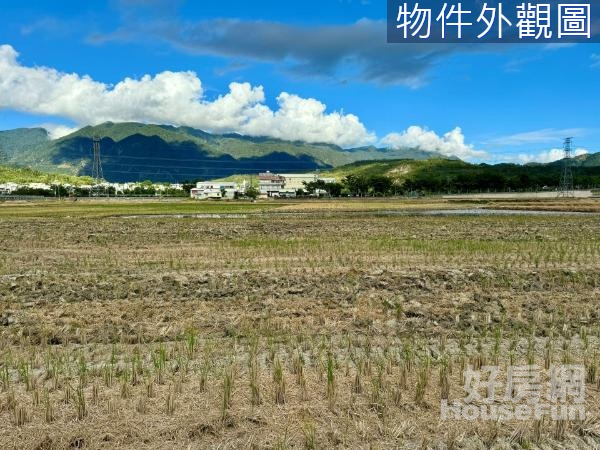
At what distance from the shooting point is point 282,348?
305 inches

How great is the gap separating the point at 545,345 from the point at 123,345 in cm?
683

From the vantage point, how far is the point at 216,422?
529 cm

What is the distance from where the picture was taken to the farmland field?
516 cm

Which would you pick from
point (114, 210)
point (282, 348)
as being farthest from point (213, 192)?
point (282, 348)

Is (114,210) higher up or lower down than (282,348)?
higher up

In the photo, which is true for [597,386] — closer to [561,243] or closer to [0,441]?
[0,441]

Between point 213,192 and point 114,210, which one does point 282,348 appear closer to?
point 114,210

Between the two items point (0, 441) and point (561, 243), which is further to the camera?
point (561, 243)

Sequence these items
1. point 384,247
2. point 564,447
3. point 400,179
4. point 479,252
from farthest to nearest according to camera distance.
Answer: point 400,179 < point 384,247 < point 479,252 < point 564,447

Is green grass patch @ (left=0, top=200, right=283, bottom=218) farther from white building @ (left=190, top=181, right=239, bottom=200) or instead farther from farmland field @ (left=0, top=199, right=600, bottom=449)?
white building @ (left=190, top=181, right=239, bottom=200)

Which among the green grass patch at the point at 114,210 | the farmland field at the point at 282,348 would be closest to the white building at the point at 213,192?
the green grass patch at the point at 114,210

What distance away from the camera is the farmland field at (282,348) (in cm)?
516

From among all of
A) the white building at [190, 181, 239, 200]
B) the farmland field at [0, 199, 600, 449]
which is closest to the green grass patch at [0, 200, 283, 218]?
the farmland field at [0, 199, 600, 449]

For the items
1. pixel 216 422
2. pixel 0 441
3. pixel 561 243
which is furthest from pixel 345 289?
pixel 561 243
